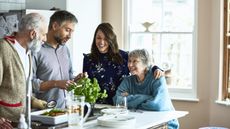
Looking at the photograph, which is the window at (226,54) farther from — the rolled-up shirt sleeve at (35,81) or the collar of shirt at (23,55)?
the collar of shirt at (23,55)

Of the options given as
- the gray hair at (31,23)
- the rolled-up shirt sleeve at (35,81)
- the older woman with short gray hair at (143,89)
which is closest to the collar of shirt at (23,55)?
the gray hair at (31,23)

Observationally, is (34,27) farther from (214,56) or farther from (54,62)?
(214,56)

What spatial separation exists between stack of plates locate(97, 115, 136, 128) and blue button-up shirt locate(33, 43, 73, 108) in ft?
2.48

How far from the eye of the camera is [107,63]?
4055 mm

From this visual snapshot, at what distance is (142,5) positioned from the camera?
6.06 metres

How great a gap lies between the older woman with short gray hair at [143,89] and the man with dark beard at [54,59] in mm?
512

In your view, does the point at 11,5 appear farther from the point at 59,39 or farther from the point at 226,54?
the point at 226,54

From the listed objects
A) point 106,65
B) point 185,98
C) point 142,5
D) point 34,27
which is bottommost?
point 185,98

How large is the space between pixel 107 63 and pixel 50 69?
0.57m

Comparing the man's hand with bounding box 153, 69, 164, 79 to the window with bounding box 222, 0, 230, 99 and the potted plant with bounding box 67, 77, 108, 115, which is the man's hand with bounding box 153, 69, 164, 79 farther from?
the window with bounding box 222, 0, 230, 99

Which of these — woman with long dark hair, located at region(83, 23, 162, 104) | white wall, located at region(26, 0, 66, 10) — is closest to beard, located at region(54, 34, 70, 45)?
woman with long dark hair, located at region(83, 23, 162, 104)

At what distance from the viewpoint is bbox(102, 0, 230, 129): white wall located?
534 centimetres

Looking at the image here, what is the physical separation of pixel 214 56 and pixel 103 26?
6.19ft

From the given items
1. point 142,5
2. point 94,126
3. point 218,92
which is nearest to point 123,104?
point 94,126
